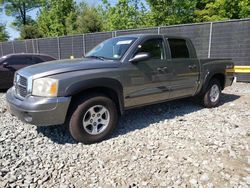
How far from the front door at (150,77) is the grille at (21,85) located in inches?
64.4

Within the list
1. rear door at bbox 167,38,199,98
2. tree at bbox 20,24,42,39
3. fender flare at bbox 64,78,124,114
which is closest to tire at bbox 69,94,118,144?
fender flare at bbox 64,78,124,114

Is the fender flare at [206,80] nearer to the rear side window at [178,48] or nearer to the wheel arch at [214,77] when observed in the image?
the wheel arch at [214,77]

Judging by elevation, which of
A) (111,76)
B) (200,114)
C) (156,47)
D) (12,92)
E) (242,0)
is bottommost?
(200,114)

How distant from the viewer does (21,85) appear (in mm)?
3965

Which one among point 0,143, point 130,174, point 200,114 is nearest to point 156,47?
point 200,114

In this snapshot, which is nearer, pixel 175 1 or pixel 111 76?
pixel 111 76

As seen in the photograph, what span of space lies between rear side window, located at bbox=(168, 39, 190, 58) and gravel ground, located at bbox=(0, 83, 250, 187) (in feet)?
4.53

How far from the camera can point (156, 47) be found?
16.4ft

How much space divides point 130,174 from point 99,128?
1.17 metres

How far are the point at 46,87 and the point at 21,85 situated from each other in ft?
2.10

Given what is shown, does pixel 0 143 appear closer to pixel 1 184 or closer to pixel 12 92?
pixel 12 92

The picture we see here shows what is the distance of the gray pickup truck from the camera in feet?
11.9

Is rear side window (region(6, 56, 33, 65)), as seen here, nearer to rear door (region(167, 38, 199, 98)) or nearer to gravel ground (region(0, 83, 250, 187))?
gravel ground (region(0, 83, 250, 187))

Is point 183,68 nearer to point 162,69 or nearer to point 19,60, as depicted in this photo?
point 162,69
